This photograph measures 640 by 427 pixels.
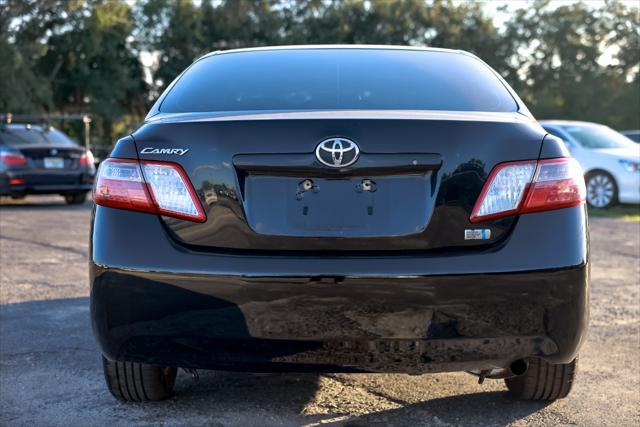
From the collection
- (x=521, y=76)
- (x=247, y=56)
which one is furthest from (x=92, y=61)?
(x=247, y=56)

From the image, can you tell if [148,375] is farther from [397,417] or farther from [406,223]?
[406,223]

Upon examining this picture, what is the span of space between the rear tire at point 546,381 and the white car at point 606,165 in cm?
1127

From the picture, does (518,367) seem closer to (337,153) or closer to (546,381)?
(546,381)

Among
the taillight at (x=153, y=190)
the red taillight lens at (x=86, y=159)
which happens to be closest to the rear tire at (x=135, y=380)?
the taillight at (x=153, y=190)

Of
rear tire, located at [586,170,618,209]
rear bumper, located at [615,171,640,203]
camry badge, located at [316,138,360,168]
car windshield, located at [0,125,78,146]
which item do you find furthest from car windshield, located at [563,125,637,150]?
camry badge, located at [316,138,360,168]

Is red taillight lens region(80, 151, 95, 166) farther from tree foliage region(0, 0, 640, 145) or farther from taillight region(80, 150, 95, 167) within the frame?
tree foliage region(0, 0, 640, 145)

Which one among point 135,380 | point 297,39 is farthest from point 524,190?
point 297,39

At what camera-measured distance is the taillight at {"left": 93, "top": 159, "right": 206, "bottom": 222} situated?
2748mm

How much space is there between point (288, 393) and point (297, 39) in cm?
4100

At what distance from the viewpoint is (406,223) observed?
2.66 metres

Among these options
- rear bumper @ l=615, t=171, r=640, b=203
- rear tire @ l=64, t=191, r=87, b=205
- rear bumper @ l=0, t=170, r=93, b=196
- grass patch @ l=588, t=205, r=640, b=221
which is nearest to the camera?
grass patch @ l=588, t=205, r=640, b=221

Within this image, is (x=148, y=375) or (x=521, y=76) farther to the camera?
(x=521, y=76)

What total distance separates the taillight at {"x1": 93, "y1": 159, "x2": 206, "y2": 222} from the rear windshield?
44cm

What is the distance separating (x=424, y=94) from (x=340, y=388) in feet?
4.50
